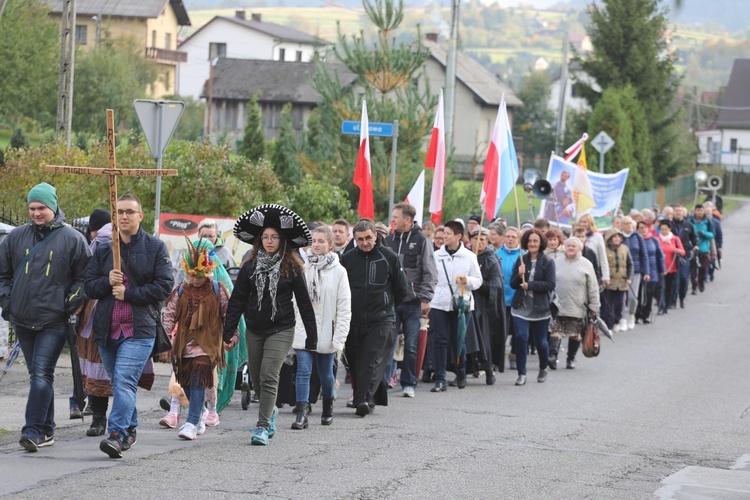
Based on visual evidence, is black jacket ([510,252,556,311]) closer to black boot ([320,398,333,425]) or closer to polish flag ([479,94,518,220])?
polish flag ([479,94,518,220])

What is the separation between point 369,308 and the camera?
39.4 ft

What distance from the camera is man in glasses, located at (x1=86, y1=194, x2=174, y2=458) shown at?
9.32 meters

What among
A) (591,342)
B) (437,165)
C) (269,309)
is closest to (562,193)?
(437,165)

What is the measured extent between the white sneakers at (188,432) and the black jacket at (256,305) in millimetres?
781

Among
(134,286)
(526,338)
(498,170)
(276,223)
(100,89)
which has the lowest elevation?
(526,338)

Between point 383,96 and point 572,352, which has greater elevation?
point 383,96

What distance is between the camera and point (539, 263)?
15.3 meters

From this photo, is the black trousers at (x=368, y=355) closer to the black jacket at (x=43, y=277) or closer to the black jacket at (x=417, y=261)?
the black jacket at (x=417, y=261)

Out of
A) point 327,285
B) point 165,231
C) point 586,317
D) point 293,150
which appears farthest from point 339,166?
point 327,285

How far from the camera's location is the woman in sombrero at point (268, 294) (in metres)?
9.91

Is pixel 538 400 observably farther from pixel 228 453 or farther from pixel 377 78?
pixel 377 78

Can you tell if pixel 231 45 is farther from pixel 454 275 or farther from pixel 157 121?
pixel 454 275

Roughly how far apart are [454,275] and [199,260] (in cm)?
487

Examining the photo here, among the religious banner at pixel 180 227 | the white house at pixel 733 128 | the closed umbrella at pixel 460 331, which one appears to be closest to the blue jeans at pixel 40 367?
the closed umbrella at pixel 460 331
